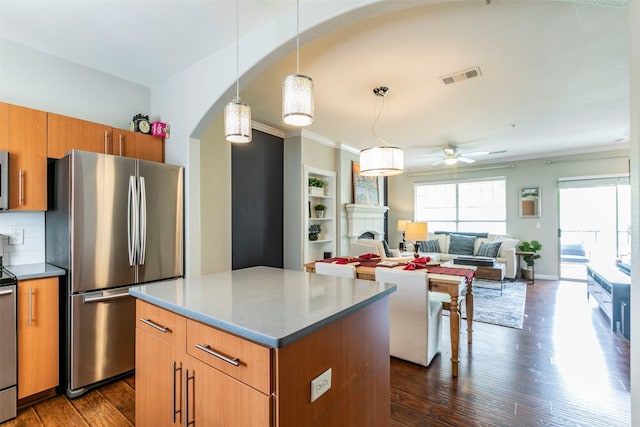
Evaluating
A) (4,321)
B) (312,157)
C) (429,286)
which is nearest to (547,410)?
(429,286)

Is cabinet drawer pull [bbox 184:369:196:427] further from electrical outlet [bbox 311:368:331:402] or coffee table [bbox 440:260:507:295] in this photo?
coffee table [bbox 440:260:507:295]

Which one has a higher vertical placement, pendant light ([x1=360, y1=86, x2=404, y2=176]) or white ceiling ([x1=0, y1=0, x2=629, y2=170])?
white ceiling ([x1=0, y1=0, x2=629, y2=170])

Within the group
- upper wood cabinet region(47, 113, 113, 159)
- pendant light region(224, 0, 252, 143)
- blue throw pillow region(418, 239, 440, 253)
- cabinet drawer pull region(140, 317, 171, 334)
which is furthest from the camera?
blue throw pillow region(418, 239, 440, 253)

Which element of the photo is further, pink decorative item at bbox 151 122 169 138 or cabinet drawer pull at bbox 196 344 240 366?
pink decorative item at bbox 151 122 169 138

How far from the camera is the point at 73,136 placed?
2.46 m

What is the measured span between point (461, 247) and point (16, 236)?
719 cm

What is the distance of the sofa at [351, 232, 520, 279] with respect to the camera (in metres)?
5.76

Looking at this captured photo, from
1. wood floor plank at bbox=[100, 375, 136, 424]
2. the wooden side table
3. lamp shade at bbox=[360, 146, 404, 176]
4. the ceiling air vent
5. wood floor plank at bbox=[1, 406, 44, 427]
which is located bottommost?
wood floor plank at bbox=[100, 375, 136, 424]

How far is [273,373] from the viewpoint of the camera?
0.99 metres

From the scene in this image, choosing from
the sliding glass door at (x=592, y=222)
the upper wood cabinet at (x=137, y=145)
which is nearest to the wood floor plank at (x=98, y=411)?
the upper wood cabinet at (x=137, y=145)

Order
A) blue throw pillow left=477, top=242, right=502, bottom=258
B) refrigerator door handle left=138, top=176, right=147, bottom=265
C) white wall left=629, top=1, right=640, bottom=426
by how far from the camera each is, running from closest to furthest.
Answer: white wall left=629, top=1, right=640, bottom=426 → refrigerator door handle left=138, top=176, right=147, bottom=265 → blue throw pillow left=477, top=242, right=502, bottom=258

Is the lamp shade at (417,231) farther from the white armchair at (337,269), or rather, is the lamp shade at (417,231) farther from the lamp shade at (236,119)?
the lamp shade at (236,119)

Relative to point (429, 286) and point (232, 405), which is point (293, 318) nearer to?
point (232, 405)

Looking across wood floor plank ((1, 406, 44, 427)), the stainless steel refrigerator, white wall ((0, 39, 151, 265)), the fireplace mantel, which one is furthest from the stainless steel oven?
the fireplace mantel
